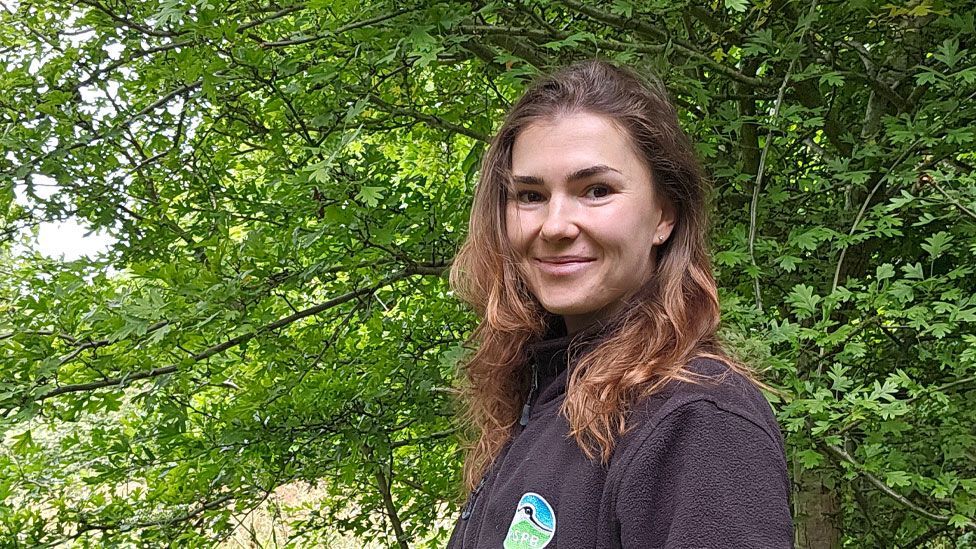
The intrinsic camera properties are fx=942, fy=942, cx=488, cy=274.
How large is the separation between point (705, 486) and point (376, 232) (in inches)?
66.4

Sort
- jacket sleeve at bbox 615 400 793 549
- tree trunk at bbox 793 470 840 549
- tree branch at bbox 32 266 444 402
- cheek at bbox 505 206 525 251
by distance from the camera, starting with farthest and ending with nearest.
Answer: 1. tree trunk at bbox 793 470 840 549
2. tree branch at bbox 32 266 444 402
3. cheek at bbox 505 206 525 251
4. jacket sleeve at bbox 615 400 793 549

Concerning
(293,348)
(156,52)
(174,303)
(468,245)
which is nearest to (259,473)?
(293,348)

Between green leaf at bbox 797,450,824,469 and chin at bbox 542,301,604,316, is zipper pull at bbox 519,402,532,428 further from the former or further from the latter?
green leaf at bbox 797,450,824,469

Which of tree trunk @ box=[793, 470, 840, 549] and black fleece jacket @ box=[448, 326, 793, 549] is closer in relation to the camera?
black fleece jacket @ box=[448, 326, 793, 549]

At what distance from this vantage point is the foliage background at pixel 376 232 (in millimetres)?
2281

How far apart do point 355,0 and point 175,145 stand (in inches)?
44.4

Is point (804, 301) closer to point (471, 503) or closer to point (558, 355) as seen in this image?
point (558, 355)

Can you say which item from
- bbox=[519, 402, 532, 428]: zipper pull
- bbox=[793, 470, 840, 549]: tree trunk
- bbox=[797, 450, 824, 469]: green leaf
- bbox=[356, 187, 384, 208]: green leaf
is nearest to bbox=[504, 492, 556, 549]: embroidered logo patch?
bbox=[519, 402, 532, 428]: zipper pull

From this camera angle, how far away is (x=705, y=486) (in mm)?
1023

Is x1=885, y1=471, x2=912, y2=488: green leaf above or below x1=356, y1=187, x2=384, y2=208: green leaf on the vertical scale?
below

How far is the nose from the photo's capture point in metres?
1.36

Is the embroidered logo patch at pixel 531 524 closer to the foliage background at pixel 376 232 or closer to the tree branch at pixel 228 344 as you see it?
the foliage background at pixel 376 232

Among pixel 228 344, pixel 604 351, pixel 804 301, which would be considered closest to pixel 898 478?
pixel 804 301

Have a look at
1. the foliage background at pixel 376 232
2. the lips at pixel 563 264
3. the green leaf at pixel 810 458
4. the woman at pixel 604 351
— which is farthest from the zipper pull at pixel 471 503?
the green leaf at pixel 810 458
